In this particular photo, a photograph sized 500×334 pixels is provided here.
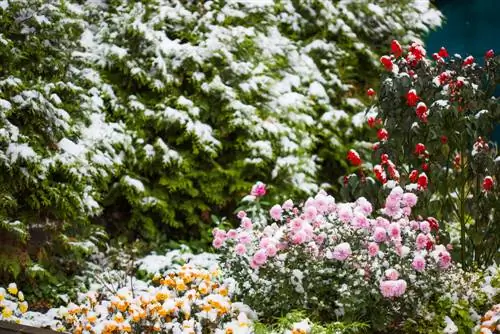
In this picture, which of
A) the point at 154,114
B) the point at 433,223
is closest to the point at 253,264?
the point at 433,223

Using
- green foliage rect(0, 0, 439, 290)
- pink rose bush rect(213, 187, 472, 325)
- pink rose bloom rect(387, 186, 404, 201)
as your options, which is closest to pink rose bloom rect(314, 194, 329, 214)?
pink rose bush rect(213, 187, 472, 325)

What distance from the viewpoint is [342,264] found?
360 centimetres

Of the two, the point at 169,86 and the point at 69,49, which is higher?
the point at 69,49

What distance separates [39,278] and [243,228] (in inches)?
63.6

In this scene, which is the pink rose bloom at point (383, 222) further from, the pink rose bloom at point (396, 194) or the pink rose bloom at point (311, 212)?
the pink rose bloom at point (311, 212)

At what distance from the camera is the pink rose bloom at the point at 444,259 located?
144 inches

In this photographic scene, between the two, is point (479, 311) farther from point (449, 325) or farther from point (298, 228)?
point (298, 228)

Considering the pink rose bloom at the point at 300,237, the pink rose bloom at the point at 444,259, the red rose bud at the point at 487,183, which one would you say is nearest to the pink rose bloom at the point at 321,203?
the pink rose bloom at the point at 300,237

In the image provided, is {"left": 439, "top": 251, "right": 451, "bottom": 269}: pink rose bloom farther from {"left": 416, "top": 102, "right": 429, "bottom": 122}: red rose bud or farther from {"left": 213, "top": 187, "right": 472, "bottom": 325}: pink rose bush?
{"left": 416, "top": 102, "right": 429, "bottom": 122}: red rose bud

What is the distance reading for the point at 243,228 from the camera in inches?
156

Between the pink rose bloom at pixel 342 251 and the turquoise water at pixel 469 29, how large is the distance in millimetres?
5605

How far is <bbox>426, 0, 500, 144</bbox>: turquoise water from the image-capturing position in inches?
337

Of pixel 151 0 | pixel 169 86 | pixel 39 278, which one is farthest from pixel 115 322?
pixel 151 0

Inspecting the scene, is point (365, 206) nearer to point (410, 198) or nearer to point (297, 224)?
point (410, 198)
